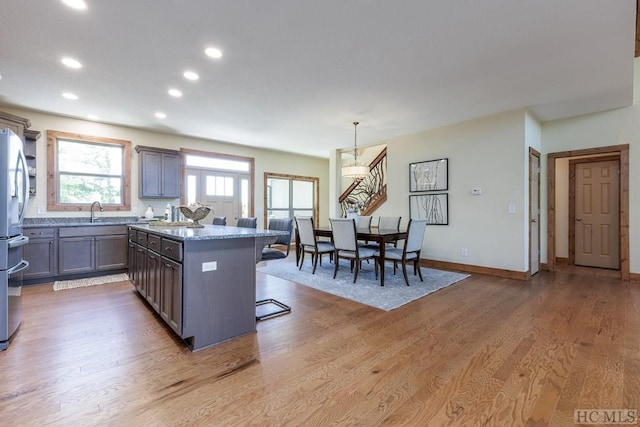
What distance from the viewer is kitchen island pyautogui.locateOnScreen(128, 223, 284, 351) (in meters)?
2.28

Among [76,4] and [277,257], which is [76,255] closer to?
[277,257]

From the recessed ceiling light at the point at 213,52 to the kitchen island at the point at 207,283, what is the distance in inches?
68.5

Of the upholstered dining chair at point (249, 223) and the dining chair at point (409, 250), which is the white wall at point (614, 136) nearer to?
the dining chair at point (409, 250)

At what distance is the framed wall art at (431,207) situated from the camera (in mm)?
5438

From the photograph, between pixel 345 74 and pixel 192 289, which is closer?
pixel 192 289

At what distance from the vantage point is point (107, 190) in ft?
A: 17.5

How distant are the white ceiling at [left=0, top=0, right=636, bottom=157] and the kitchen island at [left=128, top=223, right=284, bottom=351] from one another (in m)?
1.72

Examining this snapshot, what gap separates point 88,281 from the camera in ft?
14.4

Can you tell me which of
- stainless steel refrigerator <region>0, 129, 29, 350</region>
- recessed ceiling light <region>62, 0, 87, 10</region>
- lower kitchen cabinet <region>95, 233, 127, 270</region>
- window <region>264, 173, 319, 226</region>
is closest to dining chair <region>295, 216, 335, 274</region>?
window <region>264, 173, 319, 226</region>

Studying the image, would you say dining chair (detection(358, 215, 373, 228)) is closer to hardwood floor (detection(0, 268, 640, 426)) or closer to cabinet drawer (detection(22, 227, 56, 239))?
hardwood floor (detection(0, 268, 640, 426))

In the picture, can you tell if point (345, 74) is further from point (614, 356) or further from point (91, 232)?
point (91, 232)

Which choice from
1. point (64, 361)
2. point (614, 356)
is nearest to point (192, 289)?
point (64, 361)

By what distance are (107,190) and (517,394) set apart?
20.3 feet

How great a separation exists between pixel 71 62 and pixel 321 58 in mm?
2541
